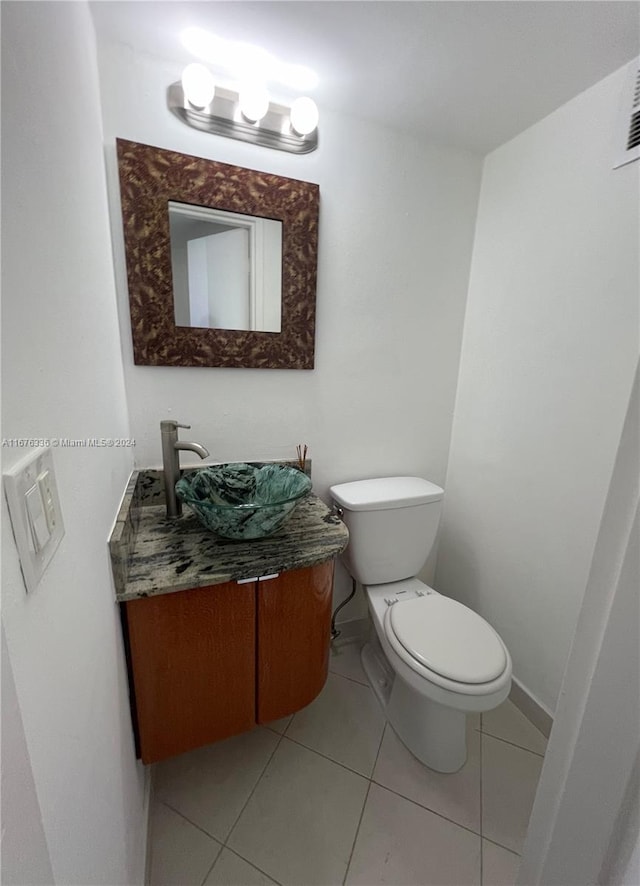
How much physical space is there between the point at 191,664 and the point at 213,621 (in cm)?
14

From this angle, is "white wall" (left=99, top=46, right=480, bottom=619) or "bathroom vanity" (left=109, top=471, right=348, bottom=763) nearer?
"bathroom vanity" (left=109, top=471, right=348, bottom=763)

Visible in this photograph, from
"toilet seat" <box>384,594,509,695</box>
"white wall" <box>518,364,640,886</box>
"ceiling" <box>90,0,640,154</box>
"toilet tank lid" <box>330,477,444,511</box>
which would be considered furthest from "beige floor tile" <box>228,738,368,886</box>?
"ceiling" <box>90,0,640,154</box>

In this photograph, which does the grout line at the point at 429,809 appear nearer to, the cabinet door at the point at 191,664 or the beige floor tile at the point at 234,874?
the beige floor tile at the point at 234,874

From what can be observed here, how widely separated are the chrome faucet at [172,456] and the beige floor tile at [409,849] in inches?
42.9

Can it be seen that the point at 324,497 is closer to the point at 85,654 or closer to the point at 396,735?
the point at 396,735

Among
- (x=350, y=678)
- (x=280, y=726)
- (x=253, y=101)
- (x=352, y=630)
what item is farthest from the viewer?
(x=352, y=630)

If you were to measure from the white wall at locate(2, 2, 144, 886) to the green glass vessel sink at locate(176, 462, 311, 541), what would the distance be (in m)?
0.23

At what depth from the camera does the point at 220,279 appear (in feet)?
3.66

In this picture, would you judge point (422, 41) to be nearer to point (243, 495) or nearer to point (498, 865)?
point (243, 495)

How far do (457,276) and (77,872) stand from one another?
182cm

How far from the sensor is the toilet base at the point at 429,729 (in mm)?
1162

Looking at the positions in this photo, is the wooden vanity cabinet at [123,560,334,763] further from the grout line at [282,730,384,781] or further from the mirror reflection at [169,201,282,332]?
the mirror reflection at [169,201,282,332]

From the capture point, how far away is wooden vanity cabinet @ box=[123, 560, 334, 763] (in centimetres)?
88

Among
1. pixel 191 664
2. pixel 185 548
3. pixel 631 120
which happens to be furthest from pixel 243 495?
pixel 631 120
